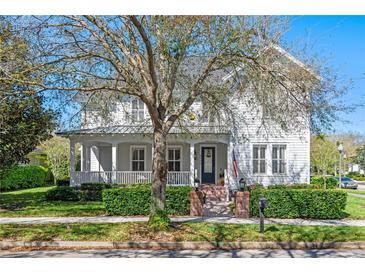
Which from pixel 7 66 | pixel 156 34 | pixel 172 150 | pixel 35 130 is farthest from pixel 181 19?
pixel 172 150

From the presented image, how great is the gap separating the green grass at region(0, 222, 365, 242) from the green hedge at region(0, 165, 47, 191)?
53.5 ft

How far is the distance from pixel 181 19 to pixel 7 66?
403 centimetres

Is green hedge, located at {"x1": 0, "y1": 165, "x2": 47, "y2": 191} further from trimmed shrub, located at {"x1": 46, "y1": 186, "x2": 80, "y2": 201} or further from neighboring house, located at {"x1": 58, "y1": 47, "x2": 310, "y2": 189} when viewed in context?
trimmed shrub, located at {"x1": 46, "y1": 186, "x2": 80, "y2": 201}

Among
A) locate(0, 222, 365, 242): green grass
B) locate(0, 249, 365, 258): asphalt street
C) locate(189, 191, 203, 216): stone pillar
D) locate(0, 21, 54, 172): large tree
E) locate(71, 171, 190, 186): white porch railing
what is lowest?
locate(0, 249, 365, 258): asphalt street

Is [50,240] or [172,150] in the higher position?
[172,150]

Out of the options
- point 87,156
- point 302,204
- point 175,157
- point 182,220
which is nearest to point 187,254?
point 182,220

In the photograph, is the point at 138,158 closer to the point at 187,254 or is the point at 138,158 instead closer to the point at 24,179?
the point at 24,179

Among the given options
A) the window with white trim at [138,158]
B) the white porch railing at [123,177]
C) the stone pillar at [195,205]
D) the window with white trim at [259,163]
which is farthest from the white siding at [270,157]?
the stone pillar at [195,205]

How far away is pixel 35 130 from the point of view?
43.1 ft

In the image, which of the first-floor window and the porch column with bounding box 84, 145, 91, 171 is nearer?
the porch column with bounding box 84, 145, 91, 171

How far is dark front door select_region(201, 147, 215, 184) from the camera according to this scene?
780 inches

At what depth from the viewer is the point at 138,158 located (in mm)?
20469

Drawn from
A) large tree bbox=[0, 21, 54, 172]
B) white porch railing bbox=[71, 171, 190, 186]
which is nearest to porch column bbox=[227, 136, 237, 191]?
white porch railing bbox=[71, 171, 190, 186]
